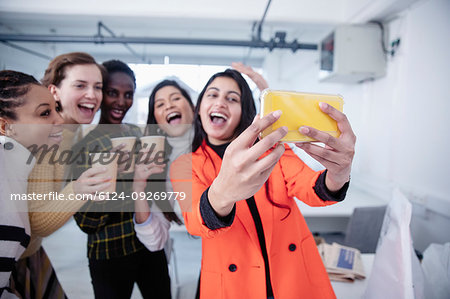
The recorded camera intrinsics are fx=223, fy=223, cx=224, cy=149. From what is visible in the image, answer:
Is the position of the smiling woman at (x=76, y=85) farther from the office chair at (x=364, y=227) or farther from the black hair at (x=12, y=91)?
the office chair at (x=364, y=227)

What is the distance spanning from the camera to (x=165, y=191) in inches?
36.5

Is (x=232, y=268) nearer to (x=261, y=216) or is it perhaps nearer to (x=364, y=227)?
(x=261, y=216)

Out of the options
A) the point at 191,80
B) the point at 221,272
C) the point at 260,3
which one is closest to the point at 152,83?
the point at 191,80

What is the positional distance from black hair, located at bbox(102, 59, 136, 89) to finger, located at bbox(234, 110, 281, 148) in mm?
641

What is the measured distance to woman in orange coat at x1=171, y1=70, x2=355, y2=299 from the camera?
60 cm

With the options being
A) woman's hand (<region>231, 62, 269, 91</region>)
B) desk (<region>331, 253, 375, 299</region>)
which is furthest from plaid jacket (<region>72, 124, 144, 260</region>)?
desk (<region>331, 253, 375, 299</region>)

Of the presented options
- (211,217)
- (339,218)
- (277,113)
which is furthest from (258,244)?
(339,218)

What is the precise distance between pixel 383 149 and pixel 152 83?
86.0 inches

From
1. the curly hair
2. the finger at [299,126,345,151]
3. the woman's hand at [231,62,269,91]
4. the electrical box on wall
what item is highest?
the electrical box on wall

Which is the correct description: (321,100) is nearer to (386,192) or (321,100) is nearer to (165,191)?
(165,191)

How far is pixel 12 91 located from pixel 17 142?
152 millimetres

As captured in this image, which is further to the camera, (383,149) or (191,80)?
(383,149)

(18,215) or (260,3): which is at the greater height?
(260,3)

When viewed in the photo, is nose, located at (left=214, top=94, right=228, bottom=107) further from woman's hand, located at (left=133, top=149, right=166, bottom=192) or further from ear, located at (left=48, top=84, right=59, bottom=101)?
ear, located at (left=48, top=84, right=59, bottom=101)
